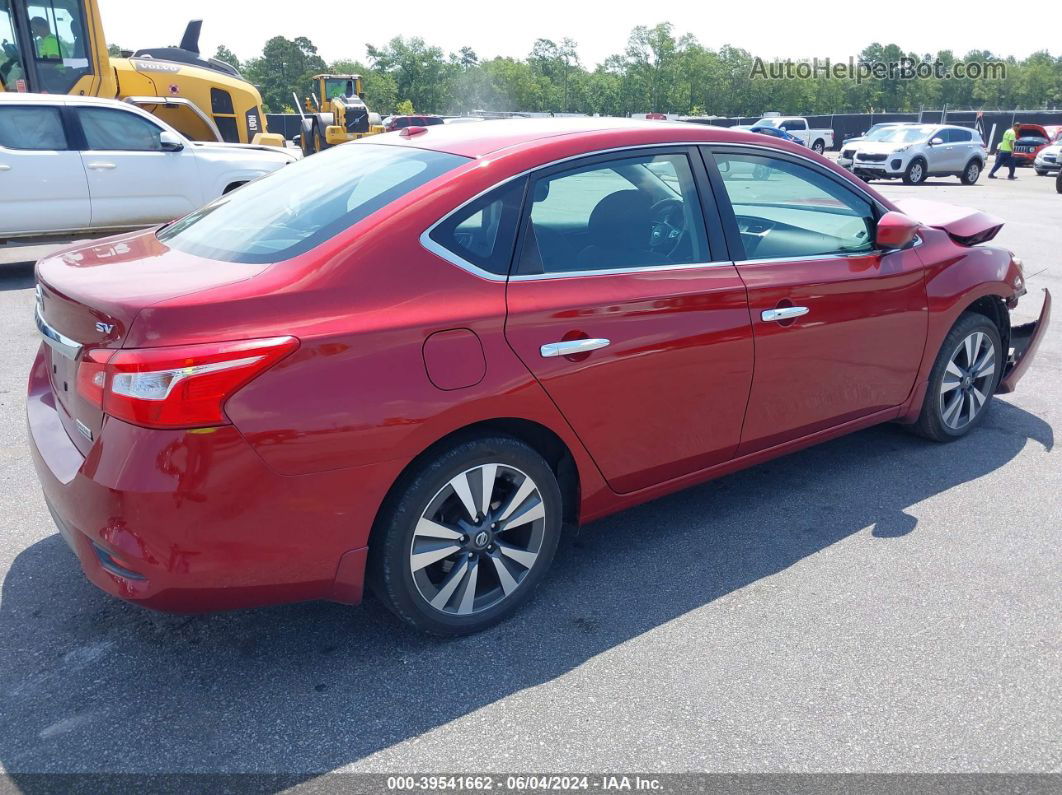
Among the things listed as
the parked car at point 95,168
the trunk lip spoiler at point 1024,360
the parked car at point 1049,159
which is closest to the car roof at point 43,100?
the parked car at point 95,168

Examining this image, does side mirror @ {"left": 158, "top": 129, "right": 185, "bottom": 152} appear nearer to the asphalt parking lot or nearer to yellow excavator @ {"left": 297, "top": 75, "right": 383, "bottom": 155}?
the asphalt parking lot

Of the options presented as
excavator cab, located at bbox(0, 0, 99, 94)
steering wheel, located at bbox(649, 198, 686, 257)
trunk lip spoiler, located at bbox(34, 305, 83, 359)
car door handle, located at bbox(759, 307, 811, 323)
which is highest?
excavator cab, located at bbox(0, 0, 99, 94)

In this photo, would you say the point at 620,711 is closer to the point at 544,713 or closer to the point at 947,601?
the point at 544,713

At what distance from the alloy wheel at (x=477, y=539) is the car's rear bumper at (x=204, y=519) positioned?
24 centimetres

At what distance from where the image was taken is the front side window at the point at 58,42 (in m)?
12.1

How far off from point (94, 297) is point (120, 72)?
44.8 feet

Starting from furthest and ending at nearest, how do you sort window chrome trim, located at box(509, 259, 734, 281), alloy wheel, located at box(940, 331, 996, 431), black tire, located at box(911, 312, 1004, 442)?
alloy wheel, located at box(940, 331, 996, 431), black tire, located at box(911, 312, 1004, 442), window chrome trim, located at box(509, 259, 734, 281)

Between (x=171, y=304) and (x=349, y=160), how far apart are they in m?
1.31

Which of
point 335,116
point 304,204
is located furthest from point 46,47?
point 335,116

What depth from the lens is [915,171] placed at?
24938mm

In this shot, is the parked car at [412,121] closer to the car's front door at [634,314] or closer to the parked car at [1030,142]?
the parked car at [1030,142]

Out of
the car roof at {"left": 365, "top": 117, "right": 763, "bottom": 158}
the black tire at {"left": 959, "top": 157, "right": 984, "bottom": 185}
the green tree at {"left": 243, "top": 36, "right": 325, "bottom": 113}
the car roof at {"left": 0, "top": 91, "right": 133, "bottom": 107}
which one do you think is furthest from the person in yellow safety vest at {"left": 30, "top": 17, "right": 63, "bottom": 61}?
the green tree at {"left": 243, "top": 36, "right": 325, "bottom": 113}

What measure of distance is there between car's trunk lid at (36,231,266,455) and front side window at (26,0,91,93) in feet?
36.7

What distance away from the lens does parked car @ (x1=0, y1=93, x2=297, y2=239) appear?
923cm
